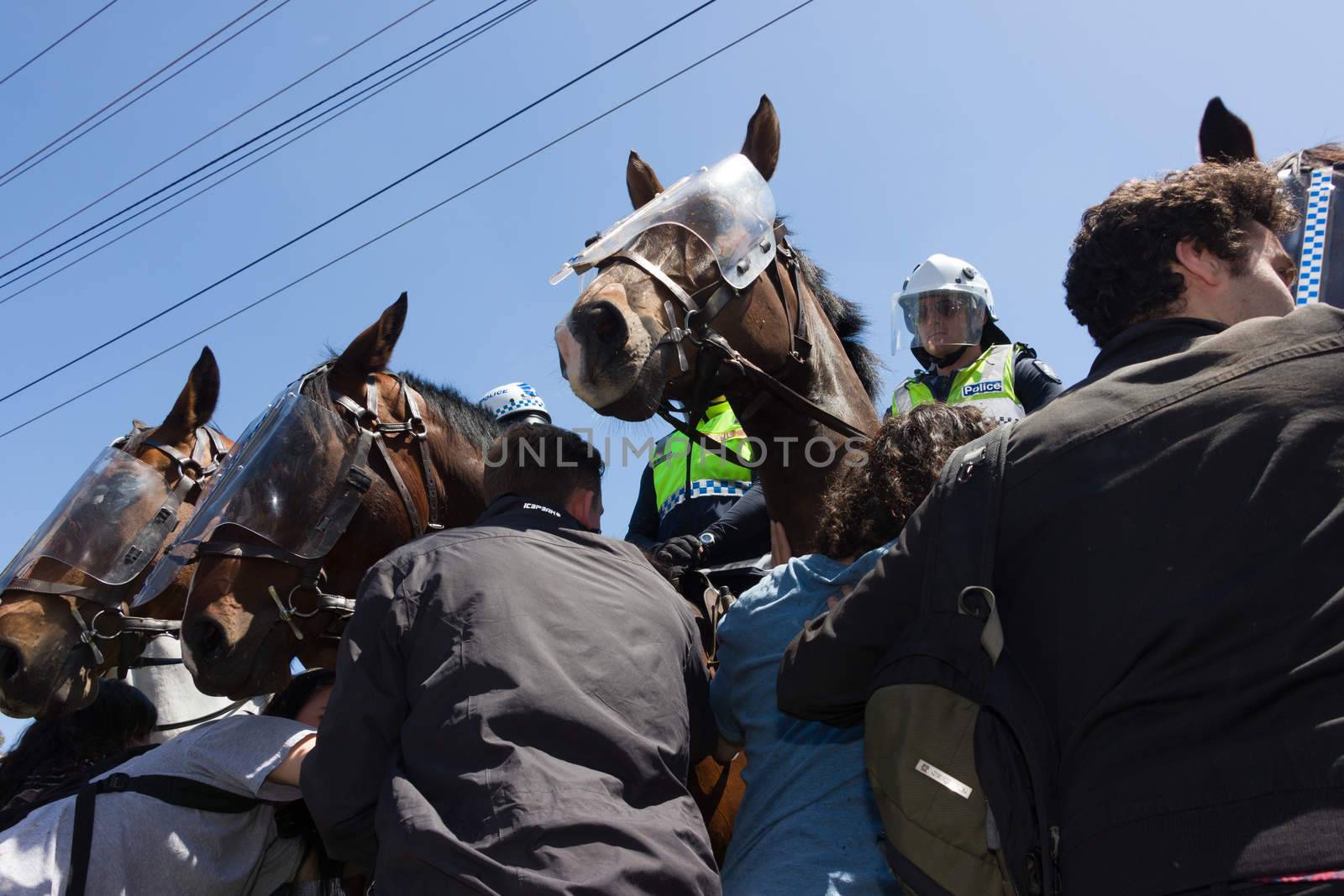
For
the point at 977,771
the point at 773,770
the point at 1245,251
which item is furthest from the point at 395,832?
the point at 1245,251

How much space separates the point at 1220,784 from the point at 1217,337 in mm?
809

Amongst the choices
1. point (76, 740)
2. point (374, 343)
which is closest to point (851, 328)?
point (374, 343)

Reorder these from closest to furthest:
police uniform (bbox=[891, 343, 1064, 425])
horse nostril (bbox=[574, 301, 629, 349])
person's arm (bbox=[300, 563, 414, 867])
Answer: person's arm (bbox=[300, 563, 414, 867]) → horse nostril (bbox=[574, 301, 629, 349]) → police uniform (bbox=[891, 343, 1064, 425])

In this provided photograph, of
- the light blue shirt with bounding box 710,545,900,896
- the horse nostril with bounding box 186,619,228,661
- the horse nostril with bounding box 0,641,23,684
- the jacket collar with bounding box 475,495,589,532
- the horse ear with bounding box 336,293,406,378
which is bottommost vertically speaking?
the light blue shirt with bounding box 710,545,900,896

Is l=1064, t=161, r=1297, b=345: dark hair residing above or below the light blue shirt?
above

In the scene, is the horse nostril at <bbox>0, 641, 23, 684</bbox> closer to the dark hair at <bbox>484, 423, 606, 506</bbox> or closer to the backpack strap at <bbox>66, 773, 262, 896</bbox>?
the backpack strap at <bbox>66, 773, 262, 896</bbox>

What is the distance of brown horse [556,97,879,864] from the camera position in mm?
4016

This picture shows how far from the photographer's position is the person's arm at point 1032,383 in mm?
5370

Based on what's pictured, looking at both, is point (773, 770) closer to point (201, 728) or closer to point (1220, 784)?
point (1220, 784)

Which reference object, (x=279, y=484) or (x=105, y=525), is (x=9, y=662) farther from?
(x=279, y=484)

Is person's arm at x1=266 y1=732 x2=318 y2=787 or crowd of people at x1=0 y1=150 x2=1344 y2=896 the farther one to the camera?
person's arm at x1=266 y1=732 x2=318 y2=787

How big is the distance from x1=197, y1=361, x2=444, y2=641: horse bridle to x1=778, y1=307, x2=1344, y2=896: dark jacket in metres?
3.26

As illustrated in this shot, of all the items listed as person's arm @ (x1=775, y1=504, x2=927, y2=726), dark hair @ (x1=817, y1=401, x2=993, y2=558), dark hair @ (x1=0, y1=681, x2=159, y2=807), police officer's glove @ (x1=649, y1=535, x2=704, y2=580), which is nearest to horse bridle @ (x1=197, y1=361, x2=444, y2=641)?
dark hair @ (x1=0, y1=681, x2=159, y2=807)

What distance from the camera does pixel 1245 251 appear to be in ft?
8.67
